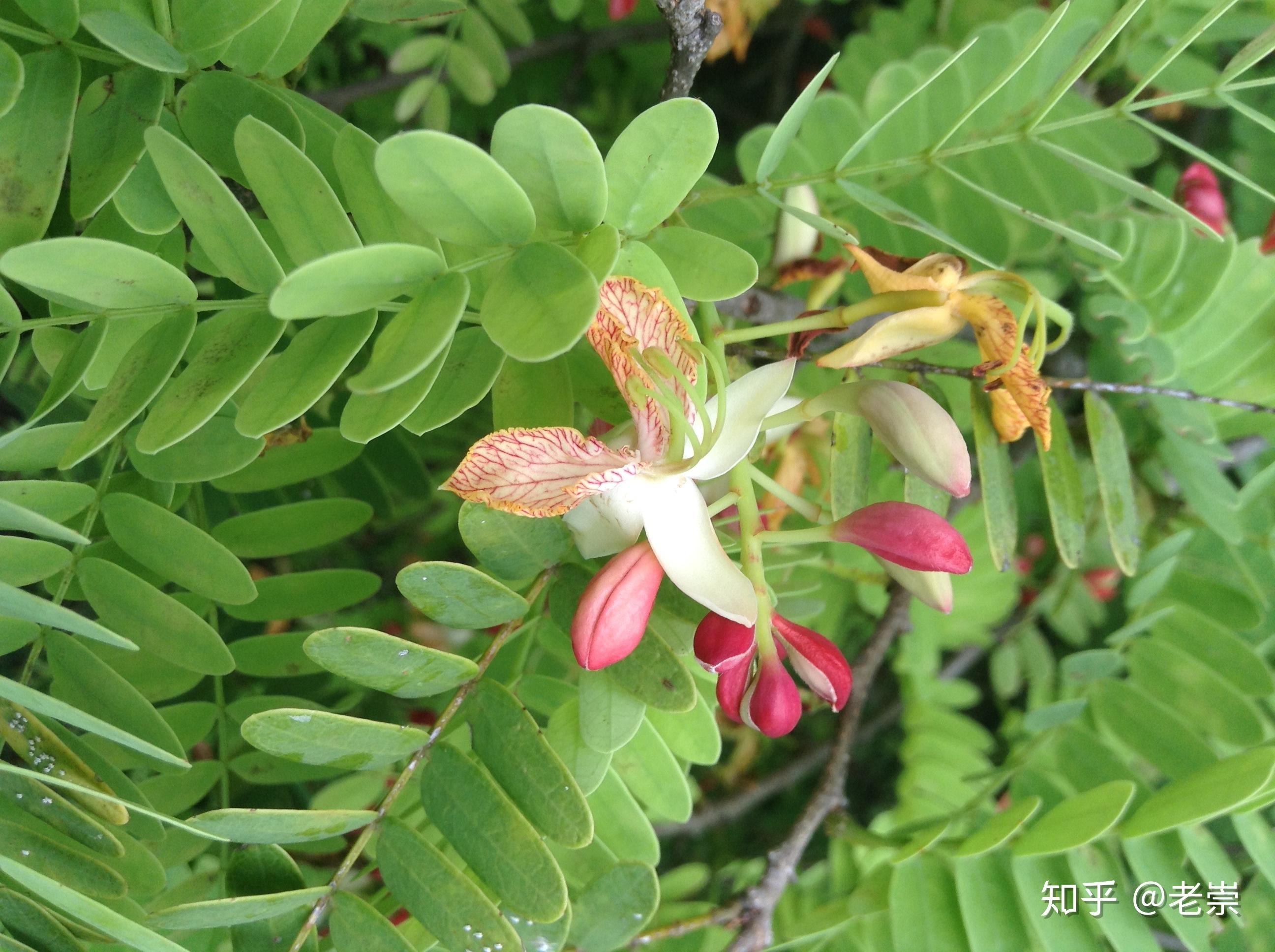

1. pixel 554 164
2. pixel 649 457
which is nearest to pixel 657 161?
pixel 554 164

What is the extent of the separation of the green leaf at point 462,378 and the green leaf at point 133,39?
0.76ft

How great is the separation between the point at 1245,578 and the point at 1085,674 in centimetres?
20

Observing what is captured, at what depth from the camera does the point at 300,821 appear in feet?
2.02

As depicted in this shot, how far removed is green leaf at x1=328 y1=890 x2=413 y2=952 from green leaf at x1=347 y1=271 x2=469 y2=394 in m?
0.35

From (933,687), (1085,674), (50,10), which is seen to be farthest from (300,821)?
(933,687)

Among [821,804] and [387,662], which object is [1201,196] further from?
[387,662]

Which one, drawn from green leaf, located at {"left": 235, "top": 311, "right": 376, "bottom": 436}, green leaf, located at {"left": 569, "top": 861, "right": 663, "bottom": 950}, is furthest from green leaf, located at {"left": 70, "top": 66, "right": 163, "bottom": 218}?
green leaf, located at {"left": 569, "top": 861, "right": 663, "bottom": 950}

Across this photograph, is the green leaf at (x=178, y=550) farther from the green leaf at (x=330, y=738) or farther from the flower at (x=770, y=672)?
the flower at (x=770, y=672)

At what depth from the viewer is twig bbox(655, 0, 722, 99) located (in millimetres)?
623

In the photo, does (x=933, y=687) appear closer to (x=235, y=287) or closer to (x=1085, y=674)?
(x=1085, y=674)

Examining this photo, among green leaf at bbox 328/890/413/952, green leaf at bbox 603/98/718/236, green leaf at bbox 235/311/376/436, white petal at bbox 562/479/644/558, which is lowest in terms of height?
green leaf at bbox 328/890/413/952

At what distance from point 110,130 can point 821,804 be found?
922 mm

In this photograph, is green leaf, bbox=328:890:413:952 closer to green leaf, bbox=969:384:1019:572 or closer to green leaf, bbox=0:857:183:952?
green leaf, bbox=0:857:183:952

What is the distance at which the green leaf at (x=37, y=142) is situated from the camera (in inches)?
22.2
